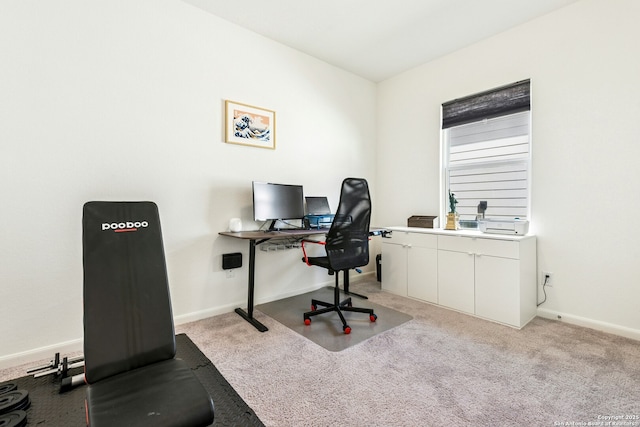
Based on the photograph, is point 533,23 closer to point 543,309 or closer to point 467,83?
point 467,83

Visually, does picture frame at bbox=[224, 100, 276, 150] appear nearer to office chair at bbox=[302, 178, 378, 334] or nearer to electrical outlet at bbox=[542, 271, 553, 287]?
office chair at bbox=[302, 178, 378, 334]

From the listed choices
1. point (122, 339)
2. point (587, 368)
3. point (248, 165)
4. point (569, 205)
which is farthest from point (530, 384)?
point (248, 165)

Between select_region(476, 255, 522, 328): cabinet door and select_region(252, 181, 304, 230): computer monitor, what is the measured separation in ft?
6.36

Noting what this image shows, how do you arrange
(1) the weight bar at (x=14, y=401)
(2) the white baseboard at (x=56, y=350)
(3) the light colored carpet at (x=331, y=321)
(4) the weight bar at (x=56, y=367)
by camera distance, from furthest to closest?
(3) the light colored carpet at (x=331, y=321), (2) the white baseboard at (x=56, y=350), (4) the weight bar at (x=56, y=367), (1) the weight bar at (x=14, y=401)

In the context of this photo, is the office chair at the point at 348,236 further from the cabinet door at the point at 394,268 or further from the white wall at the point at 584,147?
the white wall at the point at 584,147

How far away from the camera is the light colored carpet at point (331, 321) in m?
2.40

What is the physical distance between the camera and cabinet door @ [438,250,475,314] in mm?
2928

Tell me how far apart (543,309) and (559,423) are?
1702 millimetres

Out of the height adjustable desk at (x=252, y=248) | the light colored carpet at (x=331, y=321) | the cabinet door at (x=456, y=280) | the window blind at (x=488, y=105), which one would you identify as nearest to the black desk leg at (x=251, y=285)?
the height adjustable desk at (x=252, y=248)

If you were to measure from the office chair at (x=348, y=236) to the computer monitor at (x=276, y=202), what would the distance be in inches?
24.7

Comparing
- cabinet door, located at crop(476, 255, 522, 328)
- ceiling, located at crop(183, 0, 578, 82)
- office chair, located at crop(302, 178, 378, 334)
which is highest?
ceiling, located at crop(183, 0, 578, 82)

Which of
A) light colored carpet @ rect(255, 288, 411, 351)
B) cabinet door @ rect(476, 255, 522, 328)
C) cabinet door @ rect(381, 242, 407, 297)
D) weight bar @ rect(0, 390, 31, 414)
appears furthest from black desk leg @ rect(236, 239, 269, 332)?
cabinet door @ rect(476, 255, 522, 328)

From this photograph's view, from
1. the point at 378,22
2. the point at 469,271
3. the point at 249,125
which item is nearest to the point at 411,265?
the point at 469,271

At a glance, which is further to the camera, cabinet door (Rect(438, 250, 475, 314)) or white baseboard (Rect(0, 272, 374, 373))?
cabinet door (Rect(438, 250, 475, 314))
